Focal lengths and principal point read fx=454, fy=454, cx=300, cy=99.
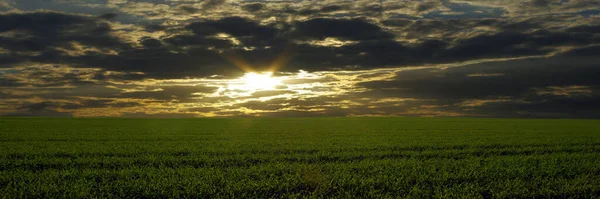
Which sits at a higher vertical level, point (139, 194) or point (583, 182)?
point (139, 194)

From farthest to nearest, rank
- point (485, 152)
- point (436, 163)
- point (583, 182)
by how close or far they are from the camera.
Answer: point (485, 152) < point (436, 163) < point (583, 182)

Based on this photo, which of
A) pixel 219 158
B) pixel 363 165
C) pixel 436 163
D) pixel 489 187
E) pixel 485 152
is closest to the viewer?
pixel 489 187

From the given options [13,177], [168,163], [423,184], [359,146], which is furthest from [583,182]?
[13,177]

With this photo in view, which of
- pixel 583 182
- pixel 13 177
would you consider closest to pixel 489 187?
pixel 583 182

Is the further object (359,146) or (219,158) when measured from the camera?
(359,146)

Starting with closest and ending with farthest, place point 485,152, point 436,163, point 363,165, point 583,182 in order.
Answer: point 583,182, point 363,165, point 436,163, point 485,152

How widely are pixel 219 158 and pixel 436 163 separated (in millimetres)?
8197

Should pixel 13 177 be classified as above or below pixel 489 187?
above

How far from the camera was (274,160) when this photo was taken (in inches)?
685

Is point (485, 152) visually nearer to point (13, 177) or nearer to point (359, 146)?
point (359, 146)

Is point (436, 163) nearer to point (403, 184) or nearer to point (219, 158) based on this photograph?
point (403, 184)

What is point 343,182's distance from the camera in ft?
39.5

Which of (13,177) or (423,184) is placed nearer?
(423,184)

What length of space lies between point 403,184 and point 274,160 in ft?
21.3
